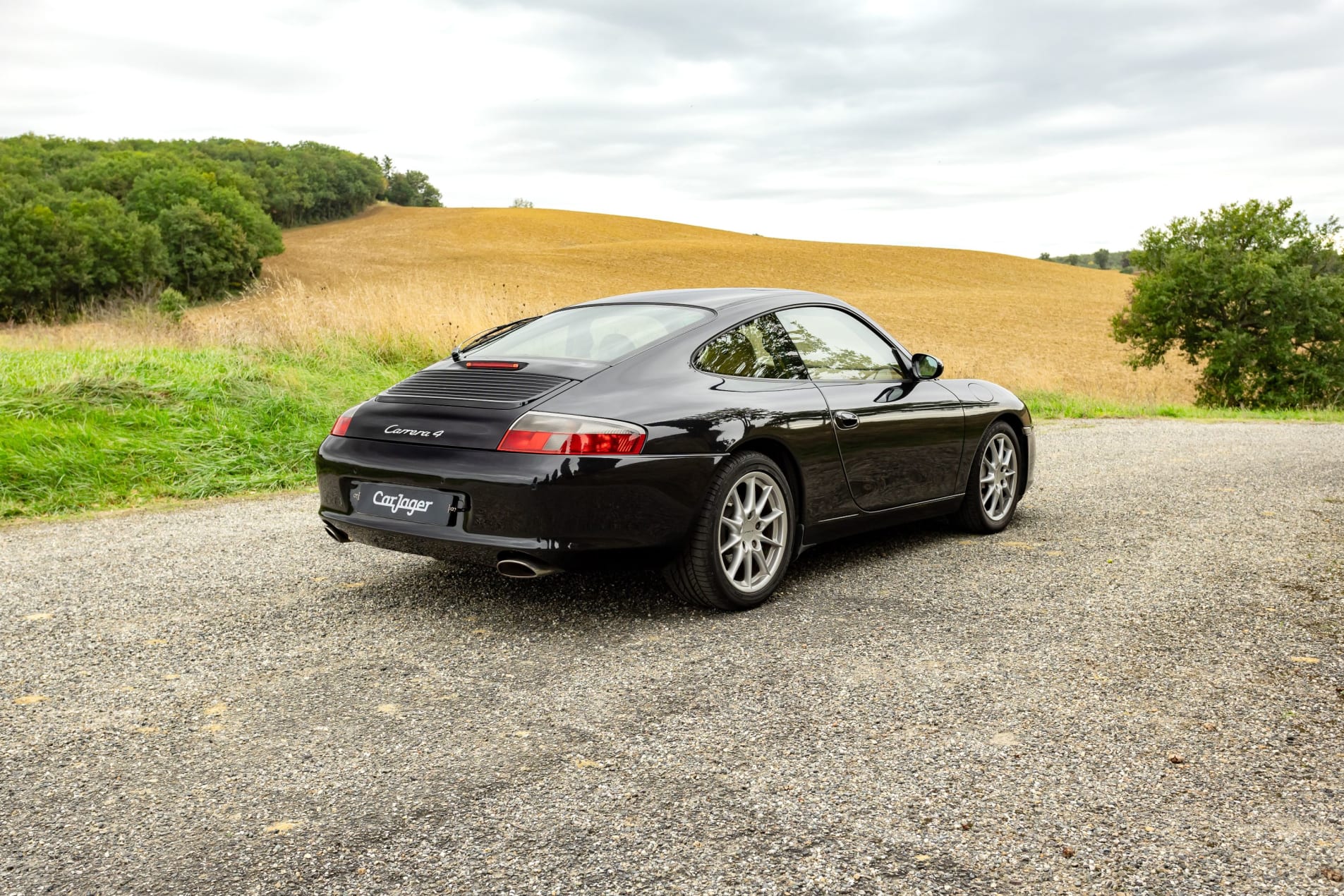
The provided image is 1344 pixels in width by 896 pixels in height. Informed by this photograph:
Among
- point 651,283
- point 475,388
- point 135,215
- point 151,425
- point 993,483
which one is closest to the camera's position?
point 475,388

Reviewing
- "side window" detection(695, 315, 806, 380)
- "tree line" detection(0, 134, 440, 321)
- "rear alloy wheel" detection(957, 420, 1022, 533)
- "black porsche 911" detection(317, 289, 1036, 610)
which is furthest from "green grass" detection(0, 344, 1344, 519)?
"tree line" detection(0, 134, 440, 321)

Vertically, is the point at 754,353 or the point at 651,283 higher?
the point at 651,283

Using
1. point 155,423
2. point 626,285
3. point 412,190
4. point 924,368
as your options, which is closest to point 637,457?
point 924,368

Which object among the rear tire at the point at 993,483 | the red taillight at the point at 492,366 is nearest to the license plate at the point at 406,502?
the red taillight at the point at 492,366

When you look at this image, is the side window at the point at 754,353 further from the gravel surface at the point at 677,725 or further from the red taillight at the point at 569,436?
the gravel surface at the point at 677,725

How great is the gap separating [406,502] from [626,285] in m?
44.6

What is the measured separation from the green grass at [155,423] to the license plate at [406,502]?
12.5 ft

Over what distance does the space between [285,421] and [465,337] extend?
4.24 meters

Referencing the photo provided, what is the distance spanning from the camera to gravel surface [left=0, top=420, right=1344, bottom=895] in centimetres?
243

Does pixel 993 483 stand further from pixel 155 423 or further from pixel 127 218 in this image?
pixel 127 218

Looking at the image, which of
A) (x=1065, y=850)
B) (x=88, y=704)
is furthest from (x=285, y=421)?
(x=1065, y=850)

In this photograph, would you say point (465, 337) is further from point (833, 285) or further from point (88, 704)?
point (833, 285)

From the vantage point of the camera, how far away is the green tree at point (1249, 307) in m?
29.4

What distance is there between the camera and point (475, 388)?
14.2 feet
